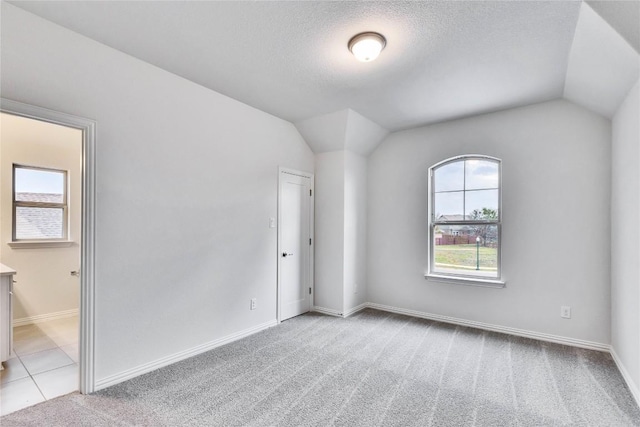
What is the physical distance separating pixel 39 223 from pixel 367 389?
4573 millimetres

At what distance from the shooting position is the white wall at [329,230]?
434 cm

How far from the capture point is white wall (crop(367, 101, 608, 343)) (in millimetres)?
3221

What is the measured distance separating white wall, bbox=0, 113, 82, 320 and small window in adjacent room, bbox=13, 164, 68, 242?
69 millimetres

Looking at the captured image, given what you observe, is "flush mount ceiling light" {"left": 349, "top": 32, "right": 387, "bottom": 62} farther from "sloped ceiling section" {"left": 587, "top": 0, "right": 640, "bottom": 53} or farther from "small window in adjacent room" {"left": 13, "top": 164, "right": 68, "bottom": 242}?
"small window in adjacent room" {"left": 13, "top": 164, "right": 68, "bottom": 242}

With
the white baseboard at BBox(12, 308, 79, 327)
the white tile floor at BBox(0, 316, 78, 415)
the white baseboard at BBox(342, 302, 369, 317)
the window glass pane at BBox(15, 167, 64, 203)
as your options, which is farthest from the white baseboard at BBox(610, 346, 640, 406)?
the window glass pane at BBox(15, 167, 64, 203)

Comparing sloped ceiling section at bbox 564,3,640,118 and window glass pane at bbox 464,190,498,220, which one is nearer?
sloped ceiling section at bbox 564,3,640,118

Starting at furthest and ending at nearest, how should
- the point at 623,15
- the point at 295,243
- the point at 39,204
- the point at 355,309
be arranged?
1. the point at 355,309
2. the point at 295,243
3. the point at 39,204
4. the point at 623,15

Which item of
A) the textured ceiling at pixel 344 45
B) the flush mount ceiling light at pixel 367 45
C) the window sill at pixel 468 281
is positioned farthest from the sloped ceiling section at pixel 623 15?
the window sill at pixel 468 281

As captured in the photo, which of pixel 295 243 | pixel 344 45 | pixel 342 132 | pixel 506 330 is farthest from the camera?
pixel 295 243

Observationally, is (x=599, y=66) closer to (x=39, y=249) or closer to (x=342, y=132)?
(x=342, y=132)

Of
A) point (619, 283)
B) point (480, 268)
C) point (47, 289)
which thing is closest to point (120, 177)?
point (47, 289)

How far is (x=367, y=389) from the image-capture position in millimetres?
2434

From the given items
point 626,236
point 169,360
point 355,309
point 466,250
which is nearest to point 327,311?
point 355,309

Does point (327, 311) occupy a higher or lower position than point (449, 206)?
lower
